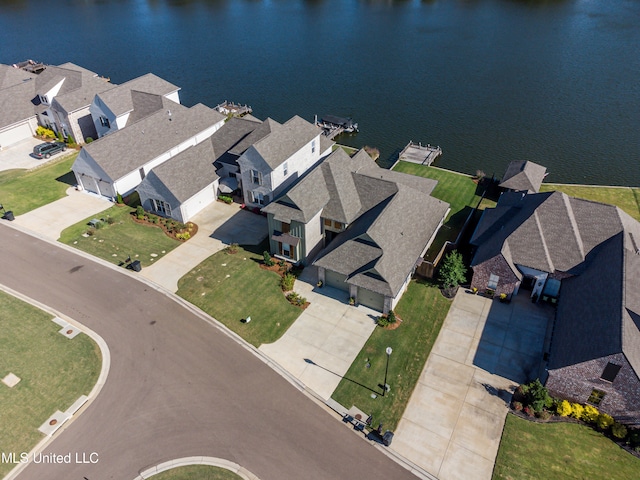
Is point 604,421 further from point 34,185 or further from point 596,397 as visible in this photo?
point 34,185

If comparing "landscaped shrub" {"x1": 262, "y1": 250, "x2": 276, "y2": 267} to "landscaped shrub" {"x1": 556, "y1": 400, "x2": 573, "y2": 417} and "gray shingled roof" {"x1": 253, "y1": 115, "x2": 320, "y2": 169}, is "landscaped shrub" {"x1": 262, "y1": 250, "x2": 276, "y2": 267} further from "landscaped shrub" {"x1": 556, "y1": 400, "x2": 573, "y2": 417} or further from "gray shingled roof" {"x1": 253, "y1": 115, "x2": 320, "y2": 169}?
"landscaped shrub" {"x1": 556, "y1": 400, "x2": 573, "y2": 417}

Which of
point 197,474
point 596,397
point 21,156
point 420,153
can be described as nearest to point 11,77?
point 21,156

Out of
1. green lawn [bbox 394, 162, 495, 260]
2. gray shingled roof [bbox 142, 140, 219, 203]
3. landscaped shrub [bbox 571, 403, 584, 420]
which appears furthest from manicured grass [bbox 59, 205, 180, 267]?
landscaped shrub [bbox 571, 403, 584, 420]

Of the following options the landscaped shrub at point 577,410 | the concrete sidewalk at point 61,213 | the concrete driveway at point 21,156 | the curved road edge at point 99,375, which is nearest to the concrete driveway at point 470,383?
the landscaped shrub at point 577,410

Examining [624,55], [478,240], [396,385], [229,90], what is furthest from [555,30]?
[396,385]

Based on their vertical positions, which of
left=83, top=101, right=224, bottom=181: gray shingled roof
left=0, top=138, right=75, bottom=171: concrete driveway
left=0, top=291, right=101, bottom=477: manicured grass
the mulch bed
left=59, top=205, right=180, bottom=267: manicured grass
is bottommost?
left=0, top=291, right=101, bottom=477: manicured grass

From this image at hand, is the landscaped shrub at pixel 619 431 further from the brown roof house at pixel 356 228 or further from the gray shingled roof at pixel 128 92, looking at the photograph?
the gray shingled roof at pixel 128 92

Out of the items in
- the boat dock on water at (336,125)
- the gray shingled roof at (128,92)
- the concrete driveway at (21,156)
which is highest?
the gray shingled roof at (128,92)
